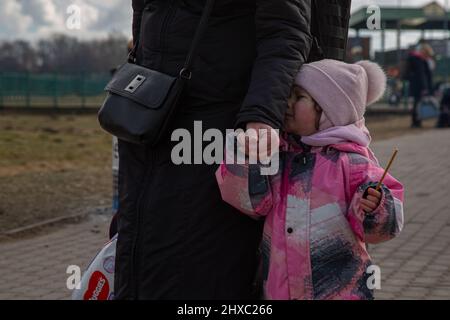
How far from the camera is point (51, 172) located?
35.8 feet

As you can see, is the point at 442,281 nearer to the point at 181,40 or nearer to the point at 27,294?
the point at 27,294

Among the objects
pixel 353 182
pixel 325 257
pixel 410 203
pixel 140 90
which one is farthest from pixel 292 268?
pixel 410 203

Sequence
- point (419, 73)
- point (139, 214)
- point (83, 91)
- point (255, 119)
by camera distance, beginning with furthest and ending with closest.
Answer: point (83, 91)
point (419, 73)
point (139, 214)
point (255, 119)

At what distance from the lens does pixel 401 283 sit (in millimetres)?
5277

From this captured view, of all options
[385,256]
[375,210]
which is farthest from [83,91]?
[375,210]

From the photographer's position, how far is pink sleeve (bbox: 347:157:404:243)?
2.39 meters

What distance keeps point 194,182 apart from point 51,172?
876 centimetres

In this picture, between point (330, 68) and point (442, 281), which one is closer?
point (330, 68)

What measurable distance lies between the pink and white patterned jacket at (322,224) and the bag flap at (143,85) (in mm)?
364

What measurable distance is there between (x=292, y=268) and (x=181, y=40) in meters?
0.73

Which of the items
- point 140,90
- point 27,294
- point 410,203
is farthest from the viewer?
point 410,203

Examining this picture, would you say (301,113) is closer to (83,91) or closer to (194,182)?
(194,182)
